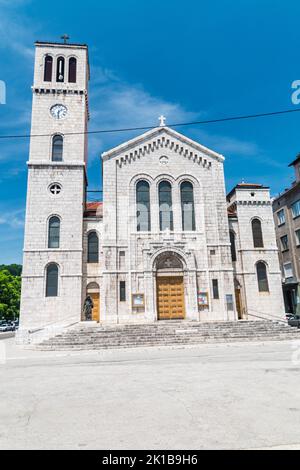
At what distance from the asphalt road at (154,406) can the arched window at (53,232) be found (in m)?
14.2

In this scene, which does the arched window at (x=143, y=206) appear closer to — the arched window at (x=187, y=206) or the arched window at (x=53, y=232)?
the arched window at (x=187, y=206)

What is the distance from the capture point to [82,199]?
2681 centimetres

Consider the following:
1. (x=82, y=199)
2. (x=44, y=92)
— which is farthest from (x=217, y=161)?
(x=44, y=92)

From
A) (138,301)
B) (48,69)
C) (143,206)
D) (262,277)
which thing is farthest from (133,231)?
(48,69)

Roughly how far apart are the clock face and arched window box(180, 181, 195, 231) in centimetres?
1216

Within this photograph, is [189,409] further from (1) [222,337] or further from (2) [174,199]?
(2) [174,199]

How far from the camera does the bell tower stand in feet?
80.0

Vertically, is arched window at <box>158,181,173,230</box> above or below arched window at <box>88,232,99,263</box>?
above

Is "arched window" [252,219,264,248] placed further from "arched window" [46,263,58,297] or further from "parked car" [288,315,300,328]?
"arched window" [46,263,58,297]

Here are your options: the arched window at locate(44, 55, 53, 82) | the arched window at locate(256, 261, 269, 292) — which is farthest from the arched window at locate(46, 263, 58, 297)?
the arched window at locate(44, 55, 53, 82)

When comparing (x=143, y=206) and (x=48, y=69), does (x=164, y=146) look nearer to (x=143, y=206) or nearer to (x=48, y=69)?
(x=143, y=206)

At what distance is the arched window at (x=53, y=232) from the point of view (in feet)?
84.3

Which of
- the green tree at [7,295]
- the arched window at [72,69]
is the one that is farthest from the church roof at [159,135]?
the green tree at [7,295]

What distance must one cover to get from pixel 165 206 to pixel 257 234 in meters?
8.52
